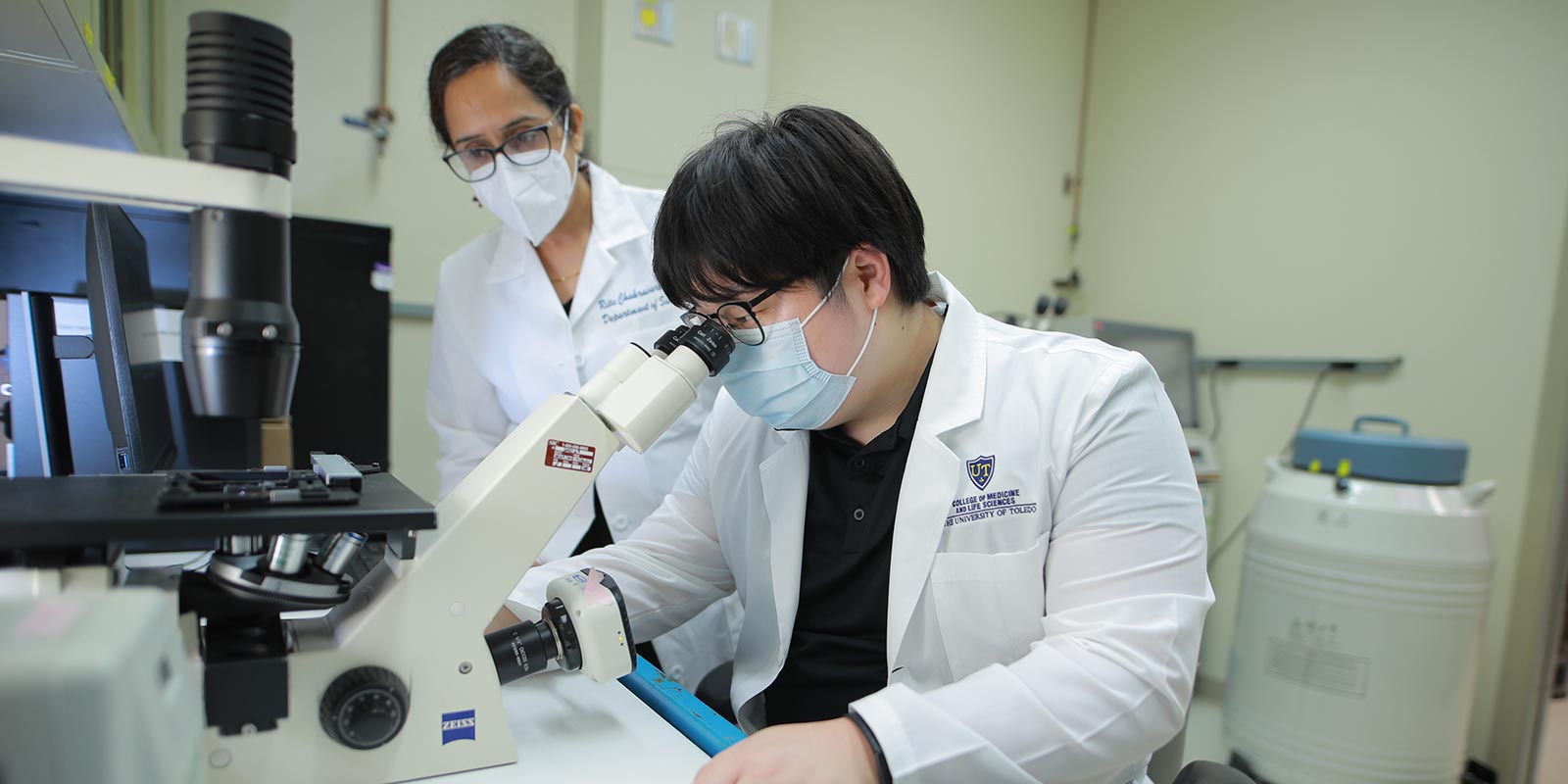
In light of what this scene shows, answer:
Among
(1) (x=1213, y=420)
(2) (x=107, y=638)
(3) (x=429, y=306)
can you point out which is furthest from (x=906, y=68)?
(2) (x=107, y=638)

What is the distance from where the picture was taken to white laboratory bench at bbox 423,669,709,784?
740 millimetres

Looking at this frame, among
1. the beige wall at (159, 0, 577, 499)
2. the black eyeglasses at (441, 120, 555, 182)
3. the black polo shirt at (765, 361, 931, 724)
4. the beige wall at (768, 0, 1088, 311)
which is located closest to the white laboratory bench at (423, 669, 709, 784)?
the black polo shirt at (765, 361, 931, 724)

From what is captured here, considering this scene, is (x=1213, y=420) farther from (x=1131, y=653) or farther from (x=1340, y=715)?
(x=1131, y=653)

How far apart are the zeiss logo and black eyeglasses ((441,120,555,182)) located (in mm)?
1000

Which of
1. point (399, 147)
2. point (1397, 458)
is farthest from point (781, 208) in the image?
point (1397, 458)

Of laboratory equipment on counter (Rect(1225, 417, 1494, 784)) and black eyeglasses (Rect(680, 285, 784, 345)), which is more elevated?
black eyeglasses (Rect(680, 285, 784, 345))

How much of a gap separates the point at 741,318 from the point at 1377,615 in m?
2.00

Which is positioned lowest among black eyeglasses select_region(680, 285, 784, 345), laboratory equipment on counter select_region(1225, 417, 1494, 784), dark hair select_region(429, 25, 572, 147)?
laboratory equipment on counter select_region(1225, 417, 1494, 784)

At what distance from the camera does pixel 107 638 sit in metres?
0.40

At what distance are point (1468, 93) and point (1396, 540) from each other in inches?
55.5

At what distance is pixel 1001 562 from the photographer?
2.98ft

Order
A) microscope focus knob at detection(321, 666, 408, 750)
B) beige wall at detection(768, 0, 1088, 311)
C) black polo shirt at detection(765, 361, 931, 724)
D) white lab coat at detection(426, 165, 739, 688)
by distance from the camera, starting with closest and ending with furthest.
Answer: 1. microscope focus knob at detection(321, 666, 408, 750)
2. black polo shirt at detection(765, 361, 931, 724)
3. white lab coat at detection(426, 165, 739, 688)
4. beige wall at detection(768, 0, 1088, 311)

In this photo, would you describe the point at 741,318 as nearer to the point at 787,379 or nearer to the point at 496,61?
the point at 787,379

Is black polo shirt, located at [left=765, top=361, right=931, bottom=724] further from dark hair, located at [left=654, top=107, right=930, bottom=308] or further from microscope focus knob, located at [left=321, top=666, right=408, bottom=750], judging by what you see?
microscope focus knob, located at [left=321, top=666, right=408, bottom=750]
